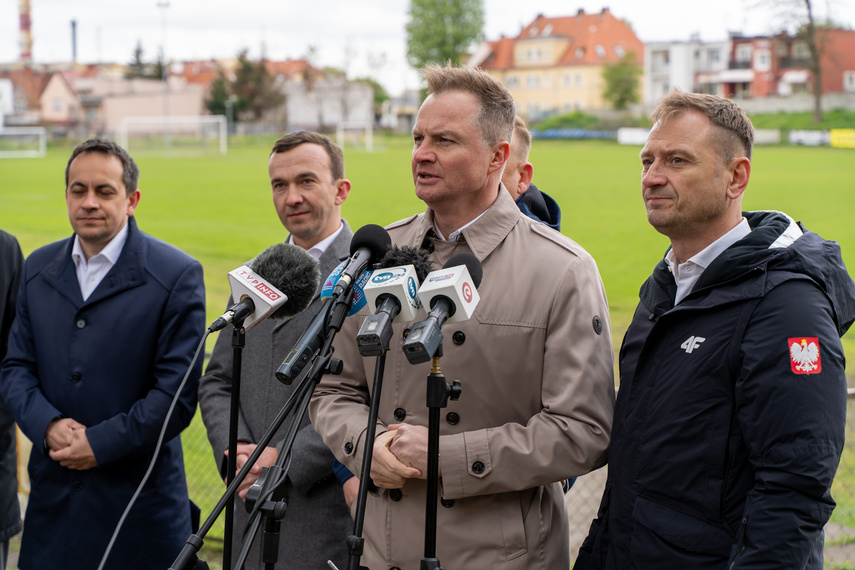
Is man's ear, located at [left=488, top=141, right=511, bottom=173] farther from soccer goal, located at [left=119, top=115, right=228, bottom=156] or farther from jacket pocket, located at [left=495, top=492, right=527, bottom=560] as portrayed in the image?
soccer goal, located at [left=119, top=115, right=228, bottom=156]

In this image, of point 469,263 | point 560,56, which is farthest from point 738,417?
point 560,56

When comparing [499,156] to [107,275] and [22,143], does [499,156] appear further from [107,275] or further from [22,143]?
[22,143]

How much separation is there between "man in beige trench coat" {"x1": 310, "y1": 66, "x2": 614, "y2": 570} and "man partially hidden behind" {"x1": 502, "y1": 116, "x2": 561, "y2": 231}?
115 centimetres

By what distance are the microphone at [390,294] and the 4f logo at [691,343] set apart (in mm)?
806

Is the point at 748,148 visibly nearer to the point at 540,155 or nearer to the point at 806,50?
the point at 540,155

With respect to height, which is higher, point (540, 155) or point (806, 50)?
point (806, 50)

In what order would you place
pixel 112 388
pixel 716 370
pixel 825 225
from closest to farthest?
pixel 716 370 → pixel 112 388 → pixel 825 225

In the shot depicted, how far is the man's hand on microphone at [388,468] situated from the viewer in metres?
2.53

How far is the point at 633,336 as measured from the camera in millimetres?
2742

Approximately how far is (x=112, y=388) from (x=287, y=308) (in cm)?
171

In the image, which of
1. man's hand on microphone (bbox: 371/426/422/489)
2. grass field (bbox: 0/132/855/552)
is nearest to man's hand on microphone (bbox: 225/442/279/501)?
man's hand on microphone (bbox: 371/426/422/489)

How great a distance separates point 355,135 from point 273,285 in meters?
66.9

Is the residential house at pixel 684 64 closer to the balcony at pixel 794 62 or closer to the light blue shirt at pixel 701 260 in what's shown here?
the balcony at pixel 794 62

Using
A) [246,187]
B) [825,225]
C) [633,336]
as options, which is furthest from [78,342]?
[246,187]
